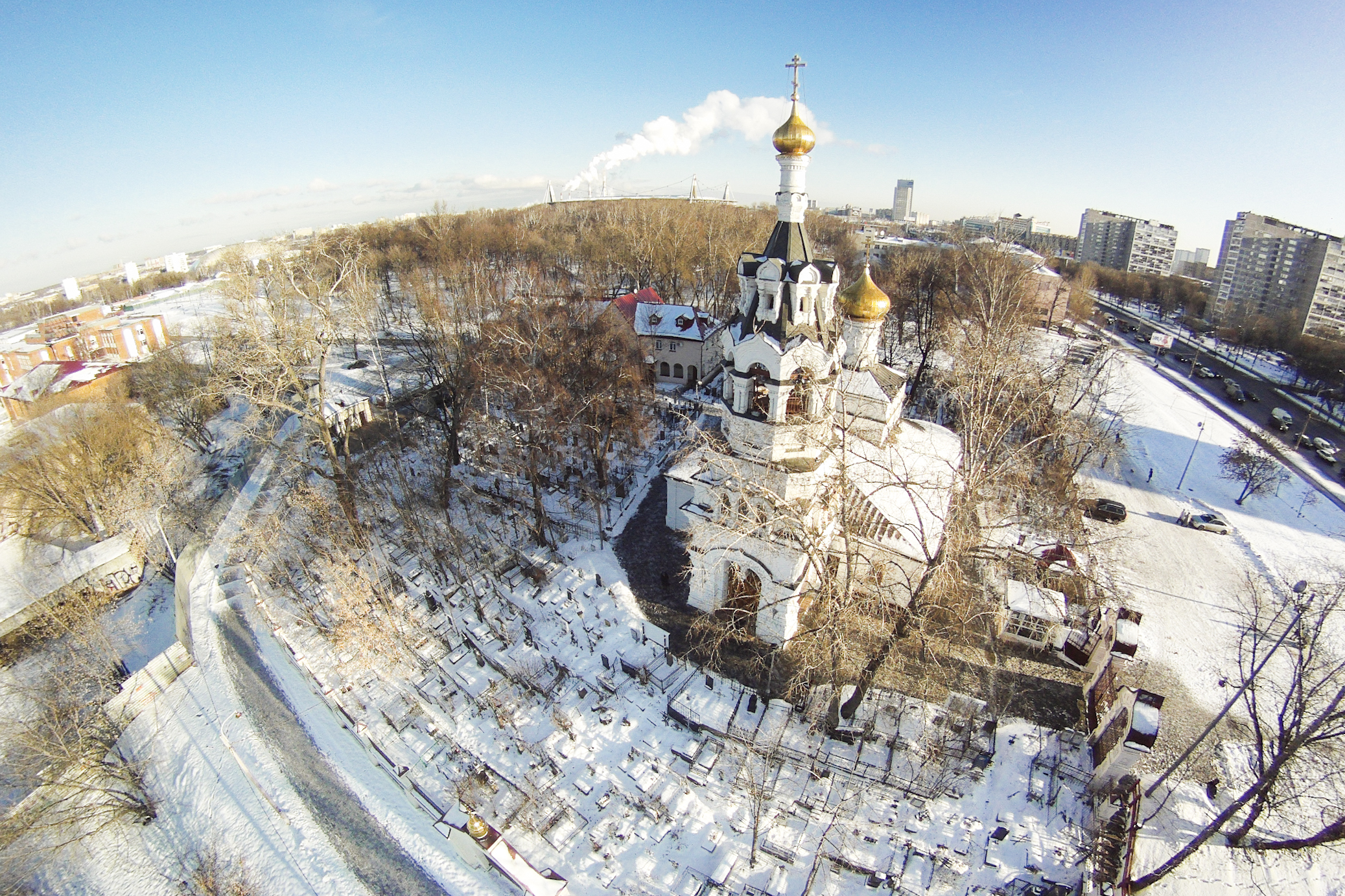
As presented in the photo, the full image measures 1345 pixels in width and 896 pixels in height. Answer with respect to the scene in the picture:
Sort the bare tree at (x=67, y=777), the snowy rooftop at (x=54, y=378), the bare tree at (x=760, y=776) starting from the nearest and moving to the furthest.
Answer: the bare tree at (x=760, y=776), the bare tree at (x=67, y=777), the snowy rooftop at (x=54, y=378)

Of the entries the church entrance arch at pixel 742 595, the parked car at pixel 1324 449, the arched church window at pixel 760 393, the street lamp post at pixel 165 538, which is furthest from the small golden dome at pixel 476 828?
the parked car at pixel 1324 449

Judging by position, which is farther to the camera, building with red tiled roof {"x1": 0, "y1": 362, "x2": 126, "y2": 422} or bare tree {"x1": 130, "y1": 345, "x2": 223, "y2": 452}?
building with red tiled roof {"x1": 0, "y1": 362, "x2": 126, "y2": 422}

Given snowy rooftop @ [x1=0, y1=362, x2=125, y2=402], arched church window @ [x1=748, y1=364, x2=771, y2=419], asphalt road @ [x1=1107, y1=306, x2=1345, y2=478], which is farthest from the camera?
snowy rooftop @ [x1=0, y1=362, x2=125, y2=402]

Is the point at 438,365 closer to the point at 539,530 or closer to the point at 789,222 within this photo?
the point at 539,530

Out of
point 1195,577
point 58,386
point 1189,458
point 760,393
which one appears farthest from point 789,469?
point 58,386

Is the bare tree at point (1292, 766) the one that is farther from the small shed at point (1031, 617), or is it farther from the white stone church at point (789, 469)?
the white stone church at point (789, 469)

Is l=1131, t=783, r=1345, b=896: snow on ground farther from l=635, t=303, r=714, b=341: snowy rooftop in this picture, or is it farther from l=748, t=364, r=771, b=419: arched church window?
l=635, t=303, r=714, b=341: snowy rooftop

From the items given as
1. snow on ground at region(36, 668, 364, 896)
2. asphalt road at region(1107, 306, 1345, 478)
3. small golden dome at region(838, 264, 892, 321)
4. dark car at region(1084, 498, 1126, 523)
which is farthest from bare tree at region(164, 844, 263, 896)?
asphalt road at region(1107, 306, 1345, 478)

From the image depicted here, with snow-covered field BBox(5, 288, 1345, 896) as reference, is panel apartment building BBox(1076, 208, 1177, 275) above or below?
above
